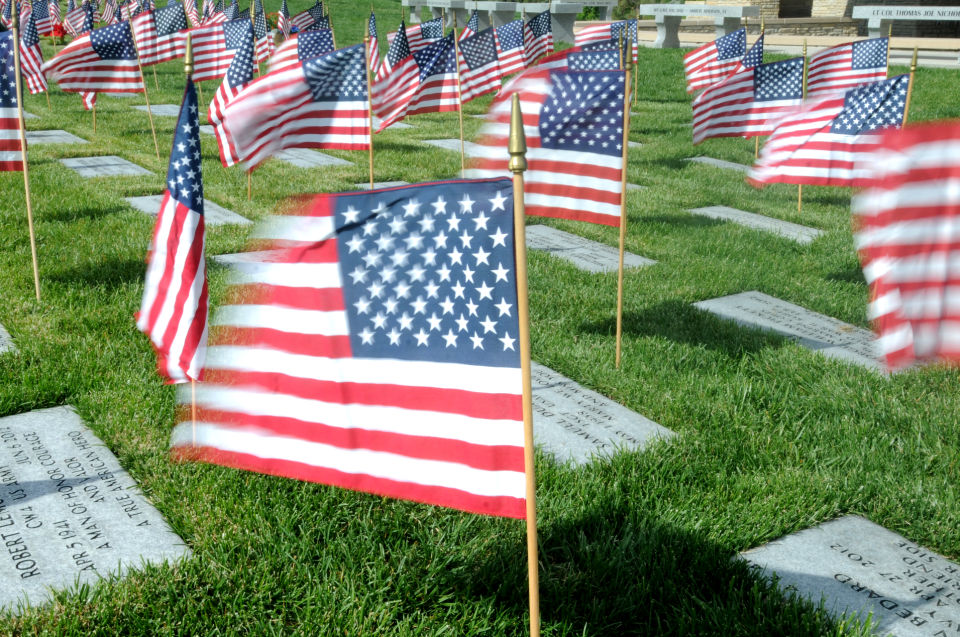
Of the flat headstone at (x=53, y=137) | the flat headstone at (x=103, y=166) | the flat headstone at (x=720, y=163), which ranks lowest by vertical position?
the flat headstone at (x=720, y=163)

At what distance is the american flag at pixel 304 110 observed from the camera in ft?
21.8

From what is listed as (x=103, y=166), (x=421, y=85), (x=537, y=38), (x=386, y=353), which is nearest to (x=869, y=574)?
(x=386, y=353)

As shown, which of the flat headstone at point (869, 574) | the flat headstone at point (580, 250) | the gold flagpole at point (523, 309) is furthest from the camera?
the flat headstone at point (580, 250)

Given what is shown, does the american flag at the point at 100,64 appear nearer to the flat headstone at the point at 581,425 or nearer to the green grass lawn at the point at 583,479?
the green grass lawn at the point at 583,479

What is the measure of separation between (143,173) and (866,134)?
792 cm

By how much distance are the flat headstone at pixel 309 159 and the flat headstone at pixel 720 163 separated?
4733mm

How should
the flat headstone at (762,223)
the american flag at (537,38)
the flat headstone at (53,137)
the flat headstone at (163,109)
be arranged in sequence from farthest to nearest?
the american flag at (537,38), the flat headstone at (163,109), the flat headstone at (53,137), the flat headstone at (762,223)

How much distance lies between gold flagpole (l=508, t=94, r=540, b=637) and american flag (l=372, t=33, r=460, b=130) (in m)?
7.11

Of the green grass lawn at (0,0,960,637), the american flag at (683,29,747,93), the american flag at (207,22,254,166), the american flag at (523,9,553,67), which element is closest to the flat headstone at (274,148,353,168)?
the american flag at (207,22,254,166)

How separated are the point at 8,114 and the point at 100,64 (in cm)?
373

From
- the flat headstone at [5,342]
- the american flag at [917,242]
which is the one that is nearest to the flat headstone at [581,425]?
the american flag at [917,242]

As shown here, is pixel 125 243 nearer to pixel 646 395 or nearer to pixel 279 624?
pixel 646 395

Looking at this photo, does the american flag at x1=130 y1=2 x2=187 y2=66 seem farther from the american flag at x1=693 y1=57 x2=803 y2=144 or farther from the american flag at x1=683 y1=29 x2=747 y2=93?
the american flag at x1=683 y1=29 x2=747 y2=93

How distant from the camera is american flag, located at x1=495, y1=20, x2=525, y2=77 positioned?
533 inches
